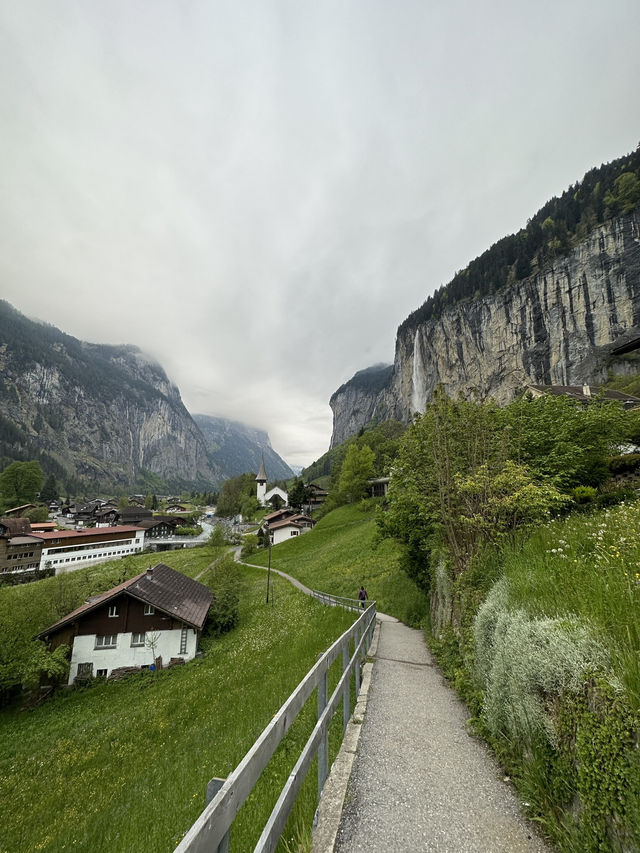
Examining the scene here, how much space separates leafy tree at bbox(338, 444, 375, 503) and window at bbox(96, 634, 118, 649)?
41.2 m

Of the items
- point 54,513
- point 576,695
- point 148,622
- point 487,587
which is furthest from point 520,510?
point 54,513

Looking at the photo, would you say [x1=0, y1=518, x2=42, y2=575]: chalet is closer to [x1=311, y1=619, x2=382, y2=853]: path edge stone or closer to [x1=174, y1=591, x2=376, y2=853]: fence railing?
[x1=311, y1=619, x2=382, y2=853]: path edge stone

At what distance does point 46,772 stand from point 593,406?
23.3 meters

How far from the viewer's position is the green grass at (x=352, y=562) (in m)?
20.1

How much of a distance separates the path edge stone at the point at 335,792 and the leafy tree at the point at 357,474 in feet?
175

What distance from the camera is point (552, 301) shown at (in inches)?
3182

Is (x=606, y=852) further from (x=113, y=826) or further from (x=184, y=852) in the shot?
(x=113, y=826)

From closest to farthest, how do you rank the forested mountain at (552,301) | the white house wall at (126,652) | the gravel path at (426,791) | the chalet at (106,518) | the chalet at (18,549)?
the gravel path at (426,791), the white house wall at (126,652), the chalet at (18,549), the forested mountain at (552,301), the chalet at (106,518)

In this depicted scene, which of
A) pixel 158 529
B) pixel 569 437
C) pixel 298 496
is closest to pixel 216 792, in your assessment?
pixel 569 437

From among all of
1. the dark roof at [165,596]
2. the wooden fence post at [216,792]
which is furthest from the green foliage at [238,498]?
the wooden fence post at [216,792]

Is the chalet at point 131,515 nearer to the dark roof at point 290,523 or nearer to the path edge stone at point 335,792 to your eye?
the dark roof at point 290,523

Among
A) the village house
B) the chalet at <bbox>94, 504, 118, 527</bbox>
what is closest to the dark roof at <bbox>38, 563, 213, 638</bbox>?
the village house

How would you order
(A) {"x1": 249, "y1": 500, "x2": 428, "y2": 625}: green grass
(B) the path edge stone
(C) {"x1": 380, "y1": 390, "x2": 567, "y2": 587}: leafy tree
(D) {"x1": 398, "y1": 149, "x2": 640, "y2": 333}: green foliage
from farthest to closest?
(D) {"x1": 398, "y1": 149, "x2": 640, "y2": 333}: green foliage
(A) {"x1": 249, "y1": 500, "x2": 428, "y2": 625}: green grass
(C) {"x1": 380, "y1": 390, "x2": 567, "y2": 587}: leafy tree
(B) the path edge stone

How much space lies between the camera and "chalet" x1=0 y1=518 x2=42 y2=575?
169 ft
